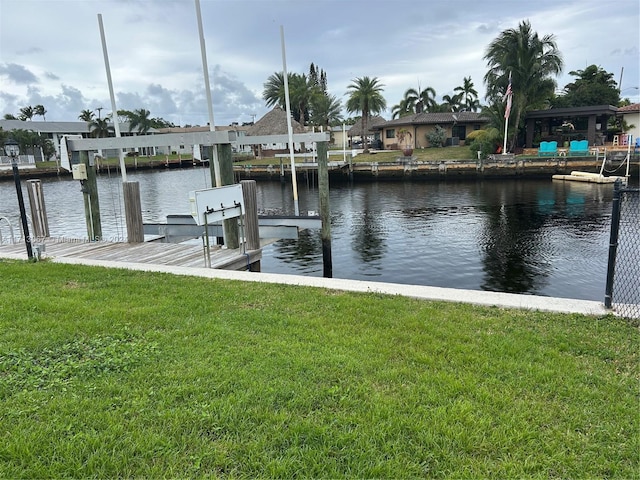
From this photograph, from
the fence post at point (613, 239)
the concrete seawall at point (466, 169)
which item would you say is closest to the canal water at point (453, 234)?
the concrete seawall at point (466, 169)

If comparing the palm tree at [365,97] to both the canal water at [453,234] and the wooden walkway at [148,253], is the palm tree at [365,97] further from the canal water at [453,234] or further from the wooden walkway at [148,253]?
the wooden walkway at [148,253]

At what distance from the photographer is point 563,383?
3797mm

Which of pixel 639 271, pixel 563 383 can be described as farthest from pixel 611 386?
pixel 639 271

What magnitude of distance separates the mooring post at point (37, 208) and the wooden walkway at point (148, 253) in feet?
3.69

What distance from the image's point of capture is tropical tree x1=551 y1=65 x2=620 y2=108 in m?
50.0

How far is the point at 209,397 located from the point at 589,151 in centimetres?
4011

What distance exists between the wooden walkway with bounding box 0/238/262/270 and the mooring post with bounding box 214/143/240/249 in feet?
0.90

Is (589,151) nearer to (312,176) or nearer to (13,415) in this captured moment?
(312,176)

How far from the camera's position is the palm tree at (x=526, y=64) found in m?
42.2

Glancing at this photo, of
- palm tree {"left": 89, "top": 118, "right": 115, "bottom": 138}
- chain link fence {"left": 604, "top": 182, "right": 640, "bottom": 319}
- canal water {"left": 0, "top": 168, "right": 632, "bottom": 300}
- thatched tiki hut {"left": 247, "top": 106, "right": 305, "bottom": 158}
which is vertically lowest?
canal water {"left": 0, "top": 168, "right": 632, "bottom": 300}

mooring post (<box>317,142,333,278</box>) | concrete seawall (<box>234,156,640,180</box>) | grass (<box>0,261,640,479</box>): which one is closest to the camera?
grass (<box>0,261,640,479</box>)

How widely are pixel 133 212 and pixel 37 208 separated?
3.09 meters

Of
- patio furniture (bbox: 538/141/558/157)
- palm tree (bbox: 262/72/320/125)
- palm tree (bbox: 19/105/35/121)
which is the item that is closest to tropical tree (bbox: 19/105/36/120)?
palm tree (bbox: 19/105/35/121)

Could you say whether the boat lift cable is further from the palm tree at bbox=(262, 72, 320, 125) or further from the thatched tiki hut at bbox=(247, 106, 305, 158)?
the palm tree at bbox=(262, 72, 320, 125)
